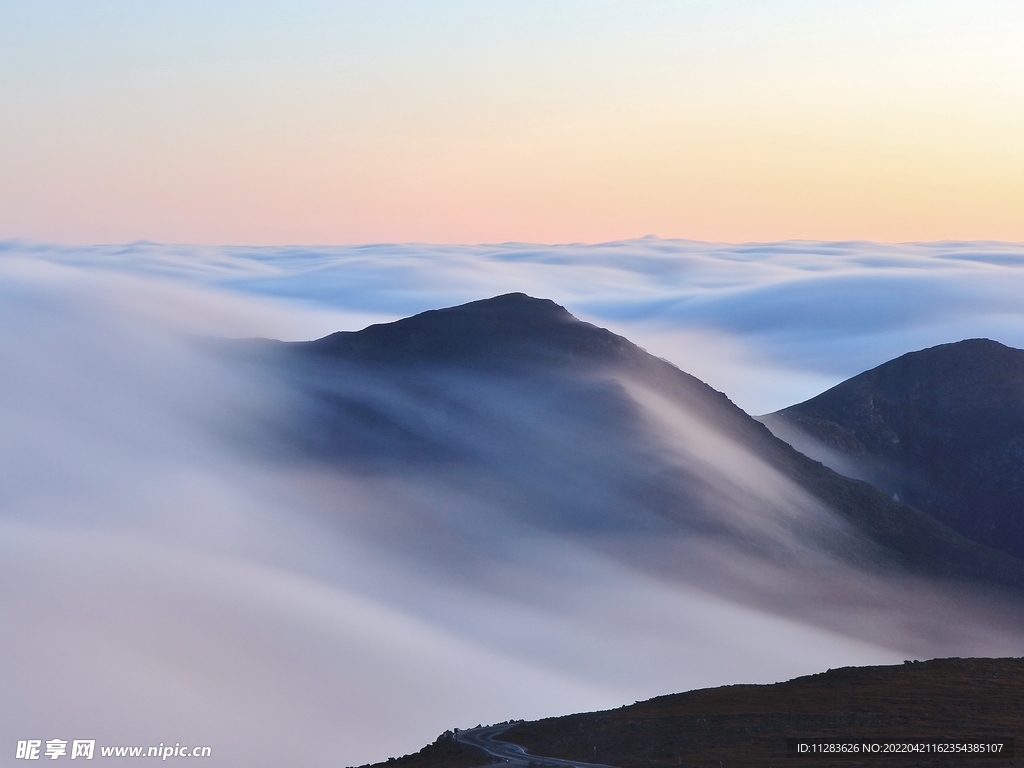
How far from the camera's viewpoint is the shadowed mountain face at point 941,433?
129775mm

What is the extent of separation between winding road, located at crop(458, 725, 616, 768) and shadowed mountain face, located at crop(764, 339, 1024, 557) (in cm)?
A: 8763

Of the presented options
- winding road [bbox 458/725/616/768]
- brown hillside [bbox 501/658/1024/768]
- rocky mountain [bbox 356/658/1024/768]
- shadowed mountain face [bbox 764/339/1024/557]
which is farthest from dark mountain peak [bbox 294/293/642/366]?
winding road [bbox 458/725/616/768]

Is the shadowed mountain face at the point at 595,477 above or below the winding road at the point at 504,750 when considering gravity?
above

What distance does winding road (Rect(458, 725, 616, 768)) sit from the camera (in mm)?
41697

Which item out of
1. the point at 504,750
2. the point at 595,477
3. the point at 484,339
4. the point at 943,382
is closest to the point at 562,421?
the point at 595,477

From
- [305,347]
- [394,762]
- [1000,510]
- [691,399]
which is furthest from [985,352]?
[394,762]

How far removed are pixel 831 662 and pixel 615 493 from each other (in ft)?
82.6

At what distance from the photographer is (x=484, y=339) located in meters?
121

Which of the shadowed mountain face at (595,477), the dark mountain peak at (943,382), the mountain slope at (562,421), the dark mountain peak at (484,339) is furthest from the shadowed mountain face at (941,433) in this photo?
the dark mountain peak at (484,339)

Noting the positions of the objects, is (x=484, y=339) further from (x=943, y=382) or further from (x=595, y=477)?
(x=943, y=382)

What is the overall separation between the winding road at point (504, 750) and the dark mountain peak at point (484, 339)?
6875 cm

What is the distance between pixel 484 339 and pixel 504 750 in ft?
255

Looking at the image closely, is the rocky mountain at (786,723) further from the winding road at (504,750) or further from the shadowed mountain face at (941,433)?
the shadowed mountain face at (941,433)

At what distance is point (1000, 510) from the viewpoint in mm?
128500
